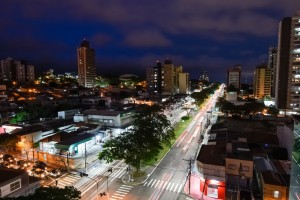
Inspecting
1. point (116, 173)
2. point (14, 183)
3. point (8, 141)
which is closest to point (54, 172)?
point (116, 173)

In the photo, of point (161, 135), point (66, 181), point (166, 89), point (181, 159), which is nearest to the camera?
point (66, 181)

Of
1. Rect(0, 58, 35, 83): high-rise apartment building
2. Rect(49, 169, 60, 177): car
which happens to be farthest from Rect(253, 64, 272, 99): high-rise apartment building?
Rect(0, 58, 35, 83): high-rise apartment building

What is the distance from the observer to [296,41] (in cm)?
7362

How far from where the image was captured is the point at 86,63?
16650 centimetres

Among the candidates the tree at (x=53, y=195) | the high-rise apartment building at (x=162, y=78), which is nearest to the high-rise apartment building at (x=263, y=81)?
the high-rise apartment building at (x=162, y=78)

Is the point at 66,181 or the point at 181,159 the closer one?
the point at 66,181

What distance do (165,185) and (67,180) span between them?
45.4 feet

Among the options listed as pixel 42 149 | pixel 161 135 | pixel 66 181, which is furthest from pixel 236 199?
pixel 42 149

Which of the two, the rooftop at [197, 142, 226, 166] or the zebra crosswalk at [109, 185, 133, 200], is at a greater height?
the rooftop at [197, 142, 226, 166]

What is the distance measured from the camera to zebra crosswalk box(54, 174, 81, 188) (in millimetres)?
29473

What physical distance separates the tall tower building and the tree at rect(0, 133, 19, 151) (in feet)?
440

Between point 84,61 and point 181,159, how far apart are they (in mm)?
145279

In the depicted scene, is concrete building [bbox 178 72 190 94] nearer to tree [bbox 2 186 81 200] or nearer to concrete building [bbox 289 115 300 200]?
concrete building [bbox 289 115 300 200]

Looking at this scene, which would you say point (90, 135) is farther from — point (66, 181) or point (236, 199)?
point (236, 199)
